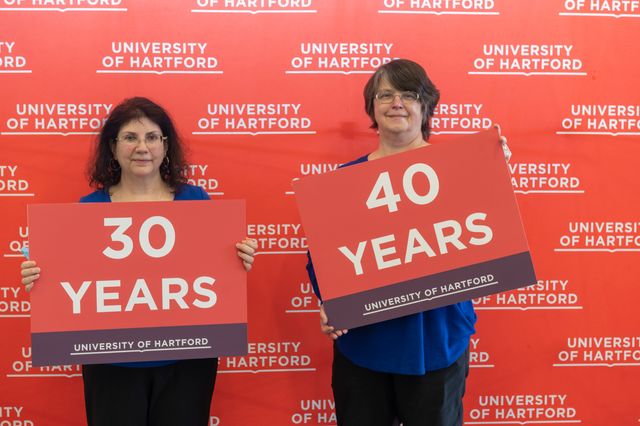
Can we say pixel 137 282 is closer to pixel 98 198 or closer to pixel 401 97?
pixel 98 198

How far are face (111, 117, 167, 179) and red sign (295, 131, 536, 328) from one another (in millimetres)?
427

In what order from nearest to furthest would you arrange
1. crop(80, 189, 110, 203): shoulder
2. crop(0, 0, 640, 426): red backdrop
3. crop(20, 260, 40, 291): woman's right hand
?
crop(20, 260, 40, 291): woman's right hand, crop(80, 189, 110, 203): shoulder, crop(0, 0, 640, 426): red backdrop

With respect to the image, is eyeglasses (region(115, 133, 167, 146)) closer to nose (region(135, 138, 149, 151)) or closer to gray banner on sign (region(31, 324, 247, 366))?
nose (region(135, 138, 149, 151))

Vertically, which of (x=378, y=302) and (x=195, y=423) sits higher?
(x=378, y=302)

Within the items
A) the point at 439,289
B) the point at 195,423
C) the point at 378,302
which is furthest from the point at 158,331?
the point at 439,289

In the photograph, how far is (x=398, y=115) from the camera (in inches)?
54.5

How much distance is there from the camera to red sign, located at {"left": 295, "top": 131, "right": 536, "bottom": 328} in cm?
136

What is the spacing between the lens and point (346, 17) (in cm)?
182

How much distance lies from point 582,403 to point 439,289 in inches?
43.3

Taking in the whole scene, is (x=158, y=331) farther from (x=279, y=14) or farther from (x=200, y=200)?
(x=279, y=14)

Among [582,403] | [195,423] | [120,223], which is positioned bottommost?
[582,403]

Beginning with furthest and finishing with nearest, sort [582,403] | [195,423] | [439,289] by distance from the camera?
[582,403]
[195,423]
[439,289]

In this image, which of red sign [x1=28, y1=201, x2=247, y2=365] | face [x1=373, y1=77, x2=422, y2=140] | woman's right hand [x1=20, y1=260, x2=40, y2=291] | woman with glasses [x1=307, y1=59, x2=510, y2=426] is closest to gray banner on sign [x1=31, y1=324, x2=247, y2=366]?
red sign [x1=28, y1=201, x2=247, y2=365]

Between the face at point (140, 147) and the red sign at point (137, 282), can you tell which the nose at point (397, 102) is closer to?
the red sign at point (137, 282)
